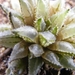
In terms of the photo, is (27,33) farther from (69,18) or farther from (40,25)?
(69,18)

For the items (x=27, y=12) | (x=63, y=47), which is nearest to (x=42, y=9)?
(x=27, y=12)

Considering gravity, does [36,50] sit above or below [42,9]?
below

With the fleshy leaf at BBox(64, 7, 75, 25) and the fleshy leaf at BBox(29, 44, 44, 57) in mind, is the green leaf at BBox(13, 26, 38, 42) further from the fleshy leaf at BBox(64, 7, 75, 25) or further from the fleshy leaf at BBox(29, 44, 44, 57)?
the fleshy leaf at BBox(64, 7, 75, 25)

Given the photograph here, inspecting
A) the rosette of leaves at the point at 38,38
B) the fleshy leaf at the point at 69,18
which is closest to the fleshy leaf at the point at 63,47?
the rosette of leaves at the point at 38,38

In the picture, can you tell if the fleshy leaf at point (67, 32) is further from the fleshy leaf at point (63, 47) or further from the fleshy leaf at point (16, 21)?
the fleshy leaf at point (16, 21)

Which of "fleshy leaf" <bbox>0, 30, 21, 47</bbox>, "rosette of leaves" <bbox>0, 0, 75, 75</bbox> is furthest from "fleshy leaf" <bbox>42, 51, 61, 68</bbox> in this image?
"fleshy leaf" <bbox>0, 30, 21, 47</bbox>

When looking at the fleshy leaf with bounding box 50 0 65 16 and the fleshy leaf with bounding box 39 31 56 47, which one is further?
the fleshy leaf with bounding box 50 0 65 16
